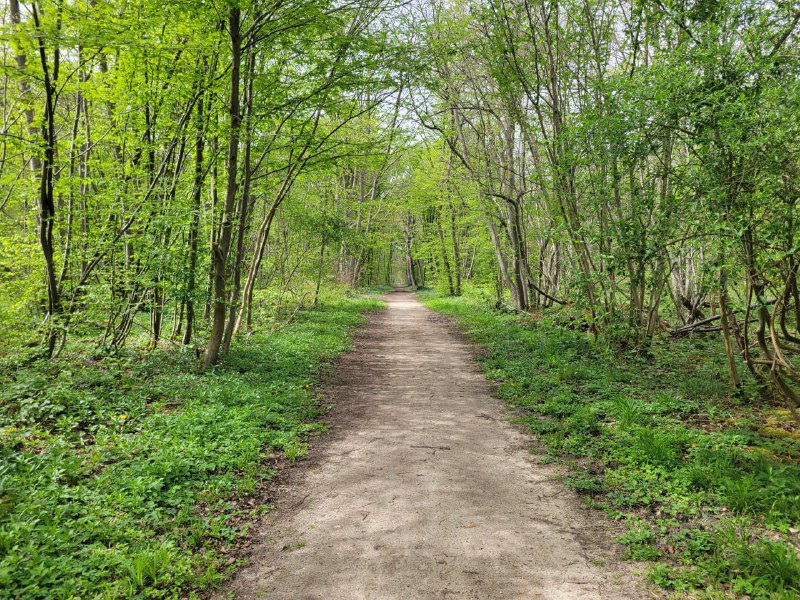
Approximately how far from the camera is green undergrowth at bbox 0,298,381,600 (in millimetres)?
2963

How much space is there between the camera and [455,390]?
24.8 ft

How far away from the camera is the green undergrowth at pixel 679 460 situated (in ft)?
9.73

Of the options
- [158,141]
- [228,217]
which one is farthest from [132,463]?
[158,141]

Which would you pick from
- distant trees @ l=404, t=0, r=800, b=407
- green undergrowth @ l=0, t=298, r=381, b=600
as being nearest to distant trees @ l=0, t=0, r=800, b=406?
distant trees @ l=404, t=0, r=800, b=407

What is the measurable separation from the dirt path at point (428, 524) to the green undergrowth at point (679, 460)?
411mm

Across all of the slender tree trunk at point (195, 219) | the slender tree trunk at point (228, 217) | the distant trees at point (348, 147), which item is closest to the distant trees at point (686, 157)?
the distant trees at point (348, 147)

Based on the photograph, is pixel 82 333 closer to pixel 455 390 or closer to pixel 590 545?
pixel 455 390

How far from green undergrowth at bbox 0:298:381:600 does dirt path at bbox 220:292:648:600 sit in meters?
0.47

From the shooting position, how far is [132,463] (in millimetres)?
4293

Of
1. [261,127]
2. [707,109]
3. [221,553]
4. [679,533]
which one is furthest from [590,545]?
[261,127]

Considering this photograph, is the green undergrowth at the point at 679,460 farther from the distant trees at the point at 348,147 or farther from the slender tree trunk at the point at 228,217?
the slender tree trunk at the point at 228,217

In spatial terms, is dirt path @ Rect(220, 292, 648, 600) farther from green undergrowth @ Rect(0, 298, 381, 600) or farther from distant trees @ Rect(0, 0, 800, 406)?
distant trees @ Rect(0, 0, 800, 406)

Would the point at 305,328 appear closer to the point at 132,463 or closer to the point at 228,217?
the point at 228,217

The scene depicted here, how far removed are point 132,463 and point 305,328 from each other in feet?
→ 28.4
